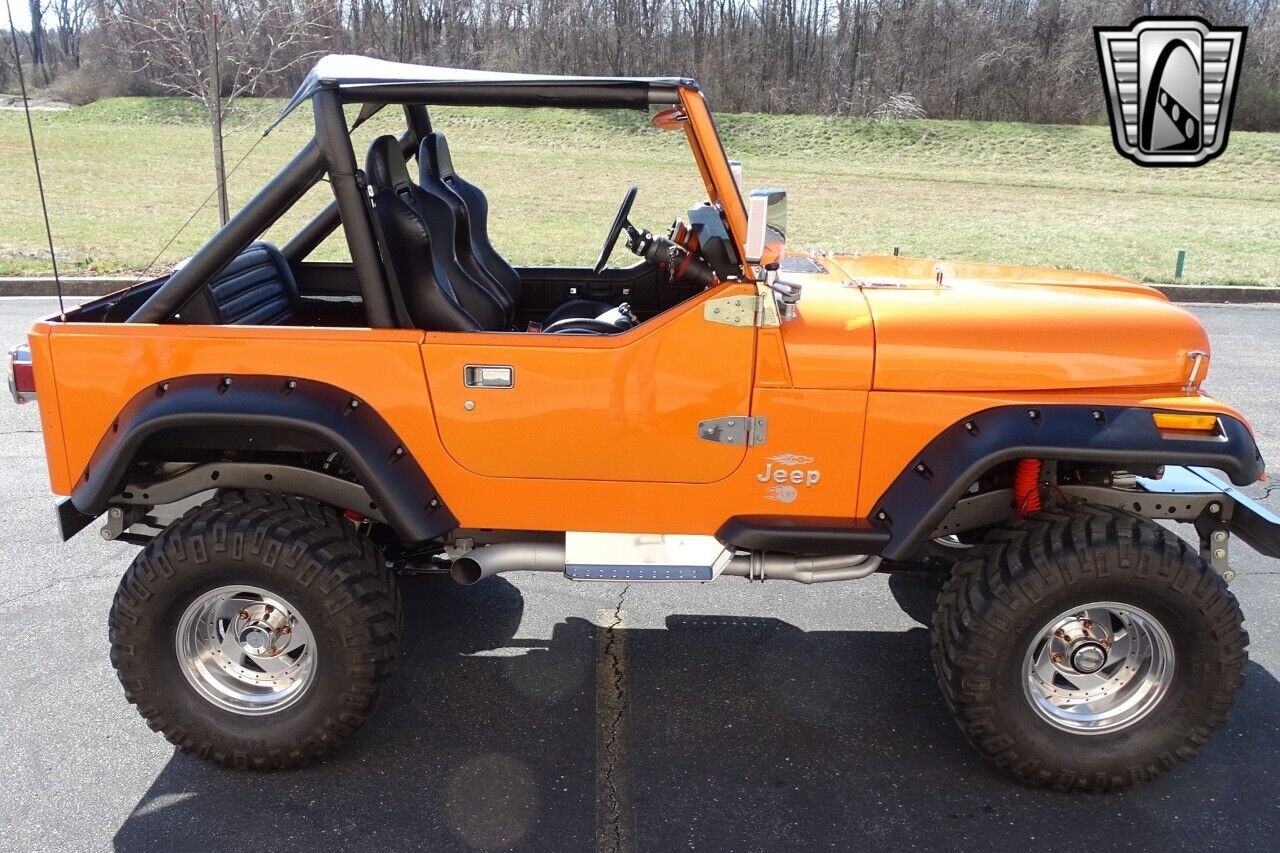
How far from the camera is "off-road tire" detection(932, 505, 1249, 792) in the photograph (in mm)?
2918

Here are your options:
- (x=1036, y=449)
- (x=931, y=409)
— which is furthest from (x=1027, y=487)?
(x=931, y=409)

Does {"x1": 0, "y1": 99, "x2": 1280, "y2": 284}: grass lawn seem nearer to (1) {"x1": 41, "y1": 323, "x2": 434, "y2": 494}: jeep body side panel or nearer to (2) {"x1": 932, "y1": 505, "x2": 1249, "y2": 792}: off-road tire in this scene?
(1) {"x1": 41, "y1": 323, "x2": 434, "y2": 494}: jeep body side panel

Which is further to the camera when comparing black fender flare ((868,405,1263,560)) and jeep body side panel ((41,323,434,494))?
jeep body side panel ((41,323,434,494))

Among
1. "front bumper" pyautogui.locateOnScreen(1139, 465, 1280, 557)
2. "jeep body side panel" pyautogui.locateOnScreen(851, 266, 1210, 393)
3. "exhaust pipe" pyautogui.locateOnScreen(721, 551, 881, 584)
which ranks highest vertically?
"jeep body side panel" pyautogui.locateOnScreen(851, 266, 1210, 393)

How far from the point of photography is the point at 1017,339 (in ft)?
9.78

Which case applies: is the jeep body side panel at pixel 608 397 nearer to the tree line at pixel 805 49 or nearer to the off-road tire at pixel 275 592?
the off-road tire at pixel 275 592

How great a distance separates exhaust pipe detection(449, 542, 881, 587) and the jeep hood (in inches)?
22.3

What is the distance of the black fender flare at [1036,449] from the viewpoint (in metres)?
2.82

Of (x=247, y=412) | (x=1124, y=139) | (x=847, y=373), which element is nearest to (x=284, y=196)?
(x=247, y=412)

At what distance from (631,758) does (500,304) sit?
1.63 m

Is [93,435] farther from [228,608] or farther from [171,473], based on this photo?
[228,608]

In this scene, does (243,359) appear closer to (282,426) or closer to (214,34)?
(282,426)

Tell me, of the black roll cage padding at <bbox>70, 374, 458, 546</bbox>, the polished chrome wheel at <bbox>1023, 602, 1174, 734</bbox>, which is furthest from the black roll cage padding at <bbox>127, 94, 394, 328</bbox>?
the polished chrome wheel at <bbox>1023, 602, 1174, 734</bbox>

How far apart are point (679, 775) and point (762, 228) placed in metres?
1.65
